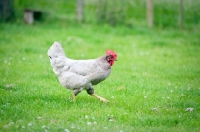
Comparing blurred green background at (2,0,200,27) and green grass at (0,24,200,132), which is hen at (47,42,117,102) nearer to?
green grass at (0,24,200,132)

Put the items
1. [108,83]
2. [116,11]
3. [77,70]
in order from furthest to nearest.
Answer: [116,11]
[108,83]
[77,70]

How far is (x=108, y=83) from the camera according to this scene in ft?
32.3

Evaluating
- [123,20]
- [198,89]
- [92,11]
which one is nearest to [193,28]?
[123,20]

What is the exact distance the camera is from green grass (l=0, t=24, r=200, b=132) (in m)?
6.80

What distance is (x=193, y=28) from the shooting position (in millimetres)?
18641

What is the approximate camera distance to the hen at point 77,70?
7.71m

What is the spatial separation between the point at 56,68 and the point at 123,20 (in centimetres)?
1106

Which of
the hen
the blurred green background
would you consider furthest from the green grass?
the blurred green background

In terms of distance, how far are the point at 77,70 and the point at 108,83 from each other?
2.18 metres

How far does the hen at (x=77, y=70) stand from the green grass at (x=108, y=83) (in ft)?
1.20

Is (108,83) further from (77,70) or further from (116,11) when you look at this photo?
(116,11)

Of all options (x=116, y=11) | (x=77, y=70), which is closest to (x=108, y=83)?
(x=77, y=70)

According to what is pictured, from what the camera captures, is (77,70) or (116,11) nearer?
(77,70)

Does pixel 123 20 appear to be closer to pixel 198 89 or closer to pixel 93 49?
pixel 93 49
